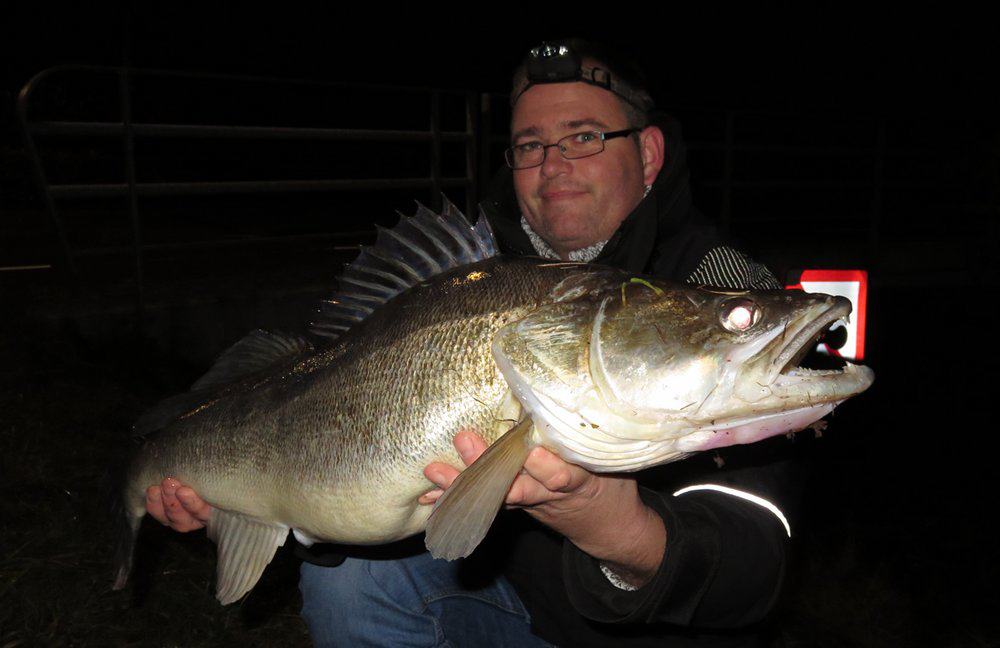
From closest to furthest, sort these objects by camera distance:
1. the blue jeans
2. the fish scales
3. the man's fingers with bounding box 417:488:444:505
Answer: the fish scales, the man's fingers with bounding box 417:488:444:505, the blue jeans

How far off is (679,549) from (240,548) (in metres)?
A: 1.32

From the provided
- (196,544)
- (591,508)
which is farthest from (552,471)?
(196,544)

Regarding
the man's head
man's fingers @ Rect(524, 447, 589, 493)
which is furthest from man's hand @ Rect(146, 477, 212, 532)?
the man's head

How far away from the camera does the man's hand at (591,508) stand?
1759 mm

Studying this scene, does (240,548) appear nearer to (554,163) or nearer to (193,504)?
(193,504)

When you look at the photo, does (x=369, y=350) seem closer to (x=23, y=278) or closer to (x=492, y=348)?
(x=492, y=348)

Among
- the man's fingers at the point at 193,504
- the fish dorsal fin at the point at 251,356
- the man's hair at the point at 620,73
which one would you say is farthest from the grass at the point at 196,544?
the man's hair at the point at 620,73

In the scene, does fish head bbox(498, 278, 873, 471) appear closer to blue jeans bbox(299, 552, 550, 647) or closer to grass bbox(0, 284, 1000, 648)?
grass bbox(0, 284, 1000, 648)

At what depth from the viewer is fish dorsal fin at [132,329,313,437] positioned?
2385 mm

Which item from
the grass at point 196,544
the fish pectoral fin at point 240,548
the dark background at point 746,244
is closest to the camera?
the fish pectoral fin at point 240,548

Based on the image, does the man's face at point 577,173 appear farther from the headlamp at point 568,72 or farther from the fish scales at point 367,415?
the fish scales at point 367,415

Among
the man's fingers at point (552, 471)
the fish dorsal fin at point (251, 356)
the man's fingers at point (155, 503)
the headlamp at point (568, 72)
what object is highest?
the headlamp at point (568, 72)

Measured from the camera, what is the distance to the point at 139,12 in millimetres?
22219

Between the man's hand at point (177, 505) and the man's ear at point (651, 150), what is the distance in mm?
1788
